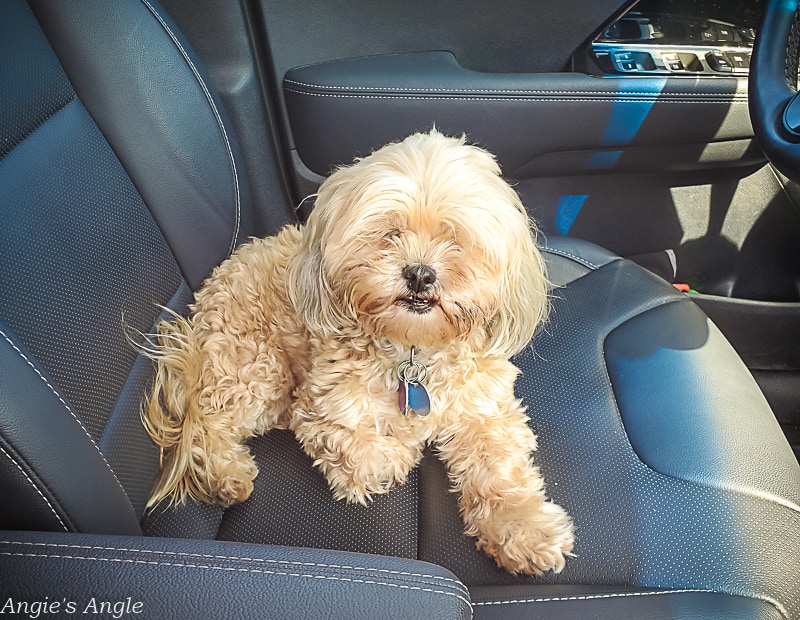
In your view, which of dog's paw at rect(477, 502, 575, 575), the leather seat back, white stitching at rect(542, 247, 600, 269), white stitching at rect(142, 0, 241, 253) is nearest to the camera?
the leather seat back

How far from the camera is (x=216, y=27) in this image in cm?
222

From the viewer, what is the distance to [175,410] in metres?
1.71

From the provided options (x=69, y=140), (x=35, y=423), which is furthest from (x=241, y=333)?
(x=35, y=423)

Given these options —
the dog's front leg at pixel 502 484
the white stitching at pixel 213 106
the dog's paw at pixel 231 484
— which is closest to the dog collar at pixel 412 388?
the dog's front leg at pixel 502 484

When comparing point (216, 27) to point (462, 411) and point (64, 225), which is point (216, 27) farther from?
point (462, 411)

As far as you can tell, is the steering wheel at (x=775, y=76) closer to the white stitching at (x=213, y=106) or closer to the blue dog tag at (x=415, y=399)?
the blue dog tag at (x=415, y=399)

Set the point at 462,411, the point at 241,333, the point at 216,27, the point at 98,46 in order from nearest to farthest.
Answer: the point at 98,46 < the point at 462,411 < the point at 241,333 < the point at 216,27

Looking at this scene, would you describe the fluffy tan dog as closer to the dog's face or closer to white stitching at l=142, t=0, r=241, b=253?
the dog's face

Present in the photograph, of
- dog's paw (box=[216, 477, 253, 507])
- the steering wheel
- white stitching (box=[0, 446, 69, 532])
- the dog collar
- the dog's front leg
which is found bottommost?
the dog's front leg

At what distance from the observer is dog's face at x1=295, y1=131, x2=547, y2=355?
148 centimetres

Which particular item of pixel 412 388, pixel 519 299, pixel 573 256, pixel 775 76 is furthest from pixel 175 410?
pixel 775 76

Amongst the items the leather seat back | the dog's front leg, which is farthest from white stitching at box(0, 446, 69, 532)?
the dog's front leg

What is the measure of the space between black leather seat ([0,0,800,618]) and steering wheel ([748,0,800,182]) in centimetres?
52

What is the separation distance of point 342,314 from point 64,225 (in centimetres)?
65
